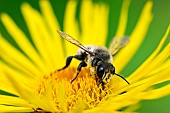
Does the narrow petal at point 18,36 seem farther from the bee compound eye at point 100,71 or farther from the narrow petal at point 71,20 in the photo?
the bee compound eye at point 100,71

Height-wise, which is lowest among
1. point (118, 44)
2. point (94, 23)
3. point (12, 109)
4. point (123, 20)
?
point (12, 109)

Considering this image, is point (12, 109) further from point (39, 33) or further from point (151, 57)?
point (39, 33)

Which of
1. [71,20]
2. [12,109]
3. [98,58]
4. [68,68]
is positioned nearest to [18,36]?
[71,20]

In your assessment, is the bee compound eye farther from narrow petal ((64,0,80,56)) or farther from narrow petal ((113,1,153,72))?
narrow petal ((64,0,80,56))

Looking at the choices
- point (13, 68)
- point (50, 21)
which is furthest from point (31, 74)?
point (50, 21)

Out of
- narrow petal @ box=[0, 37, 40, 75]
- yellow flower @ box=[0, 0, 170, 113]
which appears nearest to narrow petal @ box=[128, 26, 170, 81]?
yellow flower @ box=[0, 0, 170, 113]

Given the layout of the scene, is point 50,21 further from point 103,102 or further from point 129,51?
point 103,102

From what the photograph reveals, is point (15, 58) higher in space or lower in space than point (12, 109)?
higher

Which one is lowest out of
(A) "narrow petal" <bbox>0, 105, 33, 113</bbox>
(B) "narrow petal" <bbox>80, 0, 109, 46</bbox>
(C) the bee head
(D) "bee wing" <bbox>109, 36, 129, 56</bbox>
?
(A) "narrow petal" <bbox>0, 105, 33, 113</bbox>
